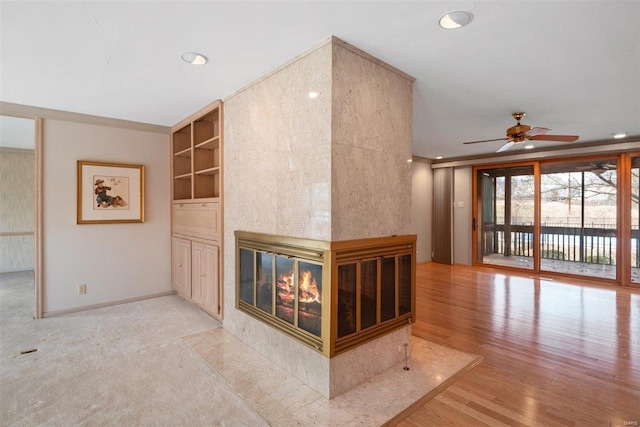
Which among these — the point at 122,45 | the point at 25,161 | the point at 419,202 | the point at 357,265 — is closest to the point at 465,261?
the point at 419,202

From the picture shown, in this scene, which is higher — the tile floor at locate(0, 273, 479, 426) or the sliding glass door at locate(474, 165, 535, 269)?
the sliding glass door at locate(474, 165, 535, 269)

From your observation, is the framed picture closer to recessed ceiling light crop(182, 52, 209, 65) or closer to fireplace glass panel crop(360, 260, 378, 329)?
recessed ceiling light crop(182, 52, 209, 65)

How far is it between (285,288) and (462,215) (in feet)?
19.2

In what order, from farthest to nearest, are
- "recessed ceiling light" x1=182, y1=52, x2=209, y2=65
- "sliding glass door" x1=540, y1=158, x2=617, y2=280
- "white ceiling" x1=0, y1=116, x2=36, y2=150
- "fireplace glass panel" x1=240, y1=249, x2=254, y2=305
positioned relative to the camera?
"sliding glass door" x1=540, y1=158, x2=617, y2=280 → "white ceiling" x1=0, y1=116, x2=36, y2=150 → "fireplace glass panel" x1=240, y1=249, x2=254, y2=305 → "recessed ceiling light" x1=182, y1=52, x2=209, y2=65

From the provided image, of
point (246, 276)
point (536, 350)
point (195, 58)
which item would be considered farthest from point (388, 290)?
point (195, 58)

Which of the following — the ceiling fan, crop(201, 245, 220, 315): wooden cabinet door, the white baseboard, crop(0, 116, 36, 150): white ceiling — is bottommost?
the white baseboard

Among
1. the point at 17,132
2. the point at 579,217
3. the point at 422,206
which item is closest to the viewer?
the point at 17,132

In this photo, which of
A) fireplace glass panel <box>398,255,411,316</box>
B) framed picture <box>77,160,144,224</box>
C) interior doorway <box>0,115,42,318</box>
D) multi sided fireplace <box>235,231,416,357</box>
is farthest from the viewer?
interior doorway <box>0,115,42,318</box>

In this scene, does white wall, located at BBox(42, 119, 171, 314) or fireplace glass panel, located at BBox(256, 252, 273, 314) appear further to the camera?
white wall, located at BBox(42, 119, 171, 314)

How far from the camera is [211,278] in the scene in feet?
12.1

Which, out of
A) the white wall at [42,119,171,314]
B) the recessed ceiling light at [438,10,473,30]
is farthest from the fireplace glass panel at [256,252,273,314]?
the white wall at [42,119,171,314]

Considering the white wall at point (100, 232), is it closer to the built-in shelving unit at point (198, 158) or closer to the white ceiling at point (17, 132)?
the built-in shelving unit at point (198, 158)

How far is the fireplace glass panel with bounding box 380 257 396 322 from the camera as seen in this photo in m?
2.50

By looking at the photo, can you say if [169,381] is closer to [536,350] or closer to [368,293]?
[368,293]
